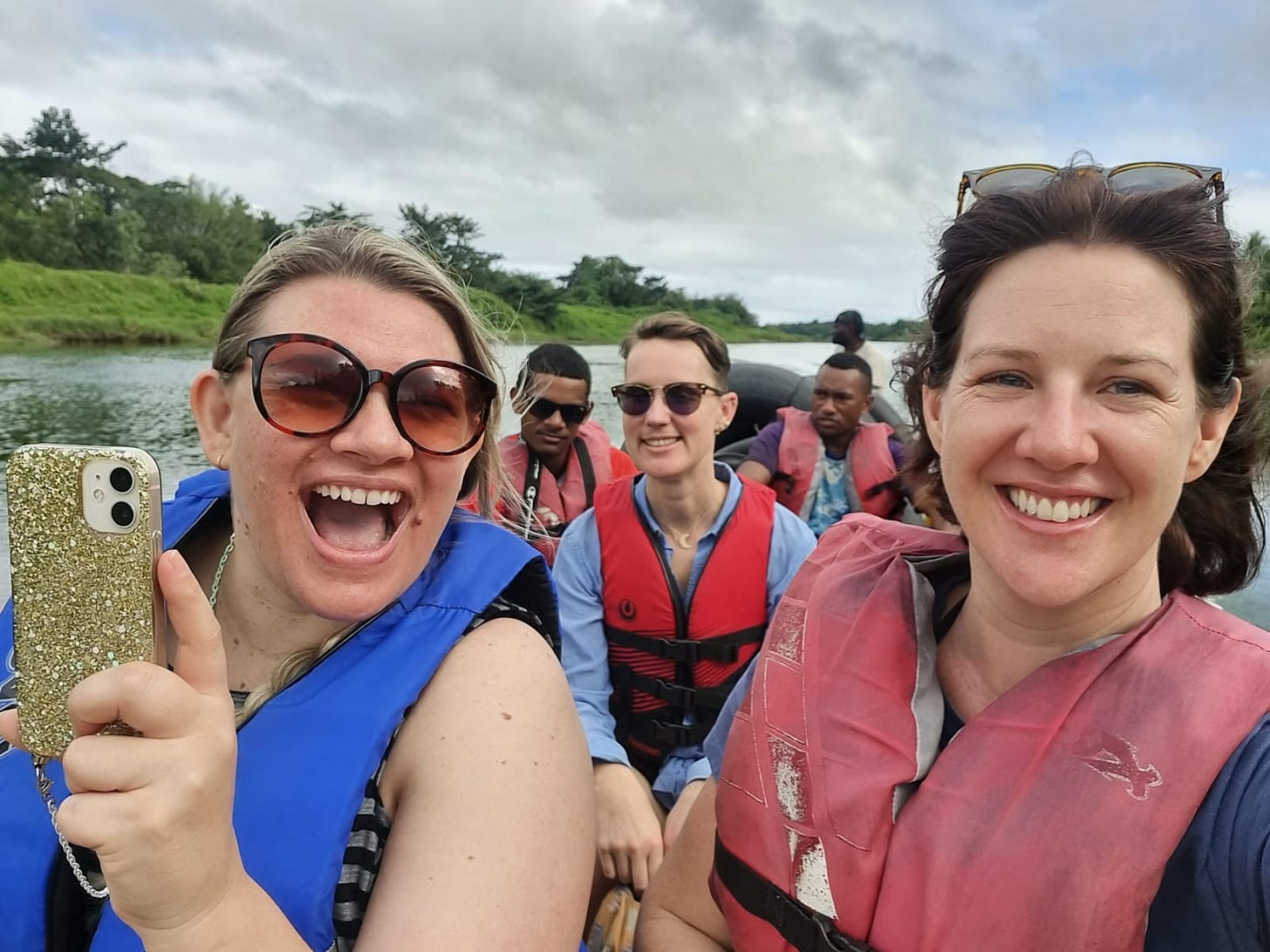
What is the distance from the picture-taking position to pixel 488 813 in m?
0.96

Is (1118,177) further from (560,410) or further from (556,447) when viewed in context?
(556,447)

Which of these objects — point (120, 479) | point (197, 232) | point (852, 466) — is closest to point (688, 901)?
point (120, 479)

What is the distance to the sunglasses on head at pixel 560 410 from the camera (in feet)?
13.2

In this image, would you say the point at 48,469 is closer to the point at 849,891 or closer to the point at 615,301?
the point at 849,891

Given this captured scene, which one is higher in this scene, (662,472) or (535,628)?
(662,472)

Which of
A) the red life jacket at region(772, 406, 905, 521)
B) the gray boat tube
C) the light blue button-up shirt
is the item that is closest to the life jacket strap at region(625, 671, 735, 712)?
the light blue button-up shirt

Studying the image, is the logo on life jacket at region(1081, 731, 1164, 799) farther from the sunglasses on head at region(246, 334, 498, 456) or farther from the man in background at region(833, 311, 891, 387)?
the man in background at region(833, 311, 891, 387)

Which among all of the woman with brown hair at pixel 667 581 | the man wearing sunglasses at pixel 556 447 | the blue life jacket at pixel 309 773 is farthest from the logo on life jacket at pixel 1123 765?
the man wearing sunglasses at pixel 556 447

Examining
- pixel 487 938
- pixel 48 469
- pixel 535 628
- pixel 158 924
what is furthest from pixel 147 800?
pixel 535 628

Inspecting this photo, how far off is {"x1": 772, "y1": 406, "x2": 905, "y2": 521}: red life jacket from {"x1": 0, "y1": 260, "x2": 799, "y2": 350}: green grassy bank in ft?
72.0

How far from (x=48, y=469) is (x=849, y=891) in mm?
1057

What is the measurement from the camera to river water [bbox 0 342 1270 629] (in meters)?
7.57

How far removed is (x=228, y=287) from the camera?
131ft

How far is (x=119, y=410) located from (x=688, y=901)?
13.7m
